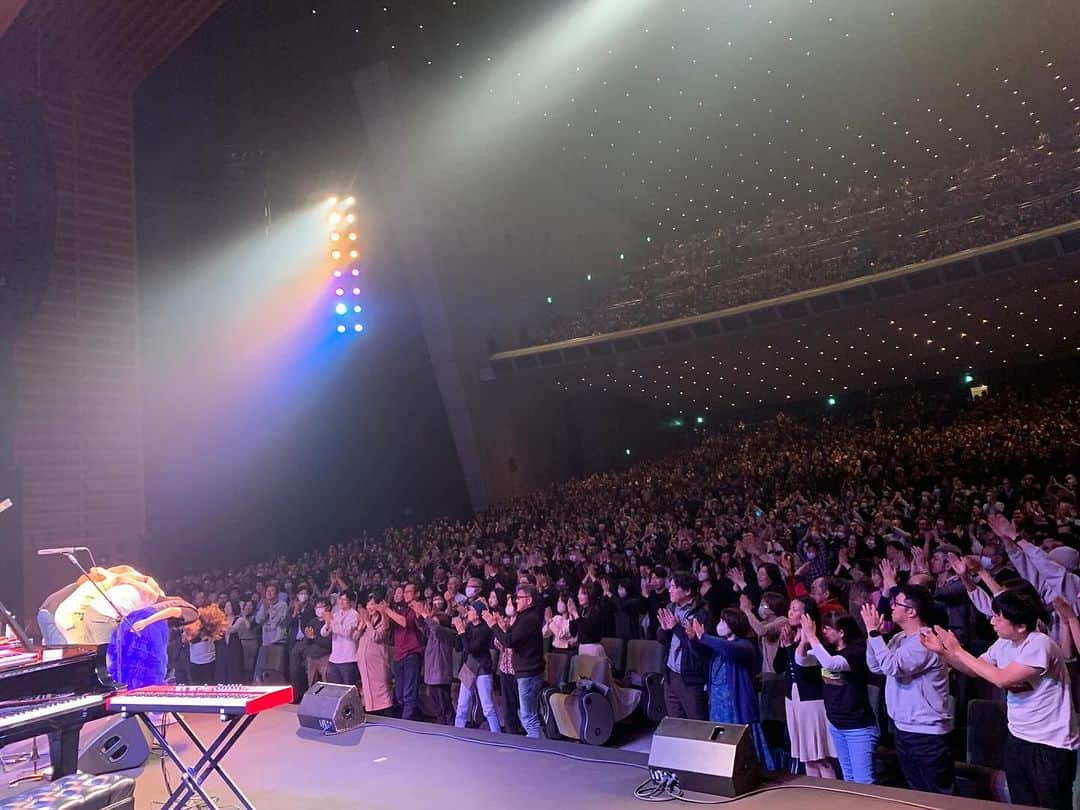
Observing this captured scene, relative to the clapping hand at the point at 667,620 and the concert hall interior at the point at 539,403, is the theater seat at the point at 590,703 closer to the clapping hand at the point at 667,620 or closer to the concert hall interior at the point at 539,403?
the concert hall interior at the point at 539,403

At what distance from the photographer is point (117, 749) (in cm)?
427

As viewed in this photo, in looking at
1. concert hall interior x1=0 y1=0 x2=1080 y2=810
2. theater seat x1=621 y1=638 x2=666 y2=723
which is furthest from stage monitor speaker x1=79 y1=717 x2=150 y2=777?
theater seat x1=621 y1=638 x2=666 y2=723

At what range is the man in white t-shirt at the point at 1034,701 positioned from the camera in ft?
9.68

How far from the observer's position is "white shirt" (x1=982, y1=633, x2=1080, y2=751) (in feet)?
9.64

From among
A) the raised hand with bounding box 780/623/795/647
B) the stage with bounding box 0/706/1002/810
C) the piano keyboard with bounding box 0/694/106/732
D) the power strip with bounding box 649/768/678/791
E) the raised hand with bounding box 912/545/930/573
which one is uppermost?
the piano keyboard with bounding box 0/694/106/732

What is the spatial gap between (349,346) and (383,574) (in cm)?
Result: 590

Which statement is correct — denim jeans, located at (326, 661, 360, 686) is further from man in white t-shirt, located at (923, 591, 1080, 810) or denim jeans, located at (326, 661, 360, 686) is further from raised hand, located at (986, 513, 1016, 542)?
raised hand, located at (986, 513, 1016, 542)

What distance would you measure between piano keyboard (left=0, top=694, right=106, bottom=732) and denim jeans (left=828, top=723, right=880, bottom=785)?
130 inches

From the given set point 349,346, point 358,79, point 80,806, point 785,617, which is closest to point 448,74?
point 358,79

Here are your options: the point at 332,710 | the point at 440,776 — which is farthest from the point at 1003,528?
the point at 332,710

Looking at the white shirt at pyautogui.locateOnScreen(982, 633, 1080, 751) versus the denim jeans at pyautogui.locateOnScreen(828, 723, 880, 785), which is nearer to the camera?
the white shirt at pyautogui.locateOnScreen(982, 633, 1080, 751)

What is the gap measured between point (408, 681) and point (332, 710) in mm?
1518

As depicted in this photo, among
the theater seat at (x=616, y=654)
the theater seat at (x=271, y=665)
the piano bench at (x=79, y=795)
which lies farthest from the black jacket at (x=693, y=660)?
the theater seat at (x=271, y=665)

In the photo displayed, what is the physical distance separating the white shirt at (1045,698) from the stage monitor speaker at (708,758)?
1.05 meters
